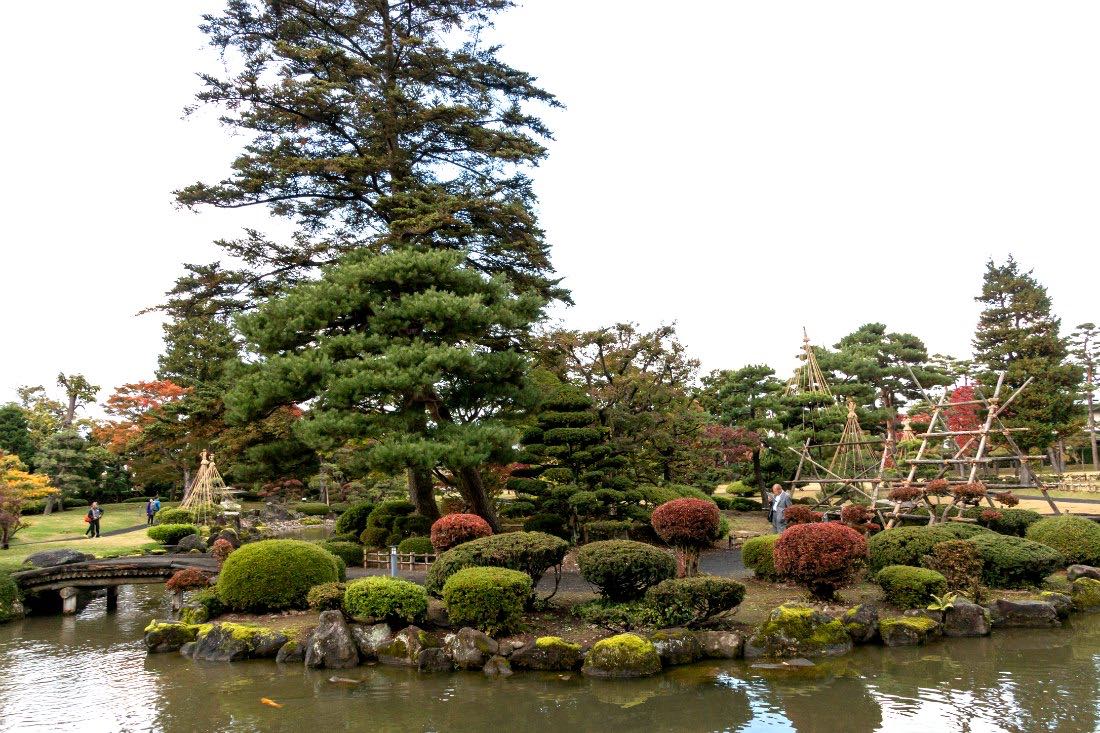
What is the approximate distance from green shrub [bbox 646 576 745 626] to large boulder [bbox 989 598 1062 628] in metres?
4.59

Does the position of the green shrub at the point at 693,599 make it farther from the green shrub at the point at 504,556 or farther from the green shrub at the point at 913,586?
the green shrub at the point at 913,586

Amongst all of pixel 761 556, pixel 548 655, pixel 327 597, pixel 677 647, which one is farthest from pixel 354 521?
pixel 677 647

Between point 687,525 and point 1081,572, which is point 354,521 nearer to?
point 687,525

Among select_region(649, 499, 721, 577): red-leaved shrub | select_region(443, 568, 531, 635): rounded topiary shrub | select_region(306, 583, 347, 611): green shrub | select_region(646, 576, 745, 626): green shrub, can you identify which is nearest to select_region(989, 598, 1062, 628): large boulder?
select_region(646, 576, 745, 626): green shrub

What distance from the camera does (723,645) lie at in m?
10.4

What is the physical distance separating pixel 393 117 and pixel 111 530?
23045mm

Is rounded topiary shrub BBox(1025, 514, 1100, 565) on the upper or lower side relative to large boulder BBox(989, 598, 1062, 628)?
upper

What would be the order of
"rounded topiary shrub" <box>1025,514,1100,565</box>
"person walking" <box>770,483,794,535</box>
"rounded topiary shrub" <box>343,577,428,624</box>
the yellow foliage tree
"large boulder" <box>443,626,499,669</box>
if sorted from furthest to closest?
1. the yellow foliage tree
2. "person walking" <box>770,483,794,535</box>
3. "rounded topiary shrub" <box>1025,514,1100,565</box>
4. "rounded topiary shrub" <box>343,577,428,624</box>
5. "large boulder" <box>443,626,499,669</box>

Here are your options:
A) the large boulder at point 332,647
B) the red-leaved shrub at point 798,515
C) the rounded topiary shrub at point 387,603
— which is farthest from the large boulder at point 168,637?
the red-leaved shrub at point 798,515

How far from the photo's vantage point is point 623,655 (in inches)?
391

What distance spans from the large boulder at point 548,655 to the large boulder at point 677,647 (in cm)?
116

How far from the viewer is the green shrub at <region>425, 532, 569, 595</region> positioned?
11594 millimetres

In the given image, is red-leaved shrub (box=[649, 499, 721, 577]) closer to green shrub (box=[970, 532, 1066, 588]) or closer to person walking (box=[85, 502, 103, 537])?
green shrub (box=[970, 532, 1066, 588])

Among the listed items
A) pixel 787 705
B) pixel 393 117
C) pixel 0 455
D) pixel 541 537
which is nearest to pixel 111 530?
pixel 0 455
